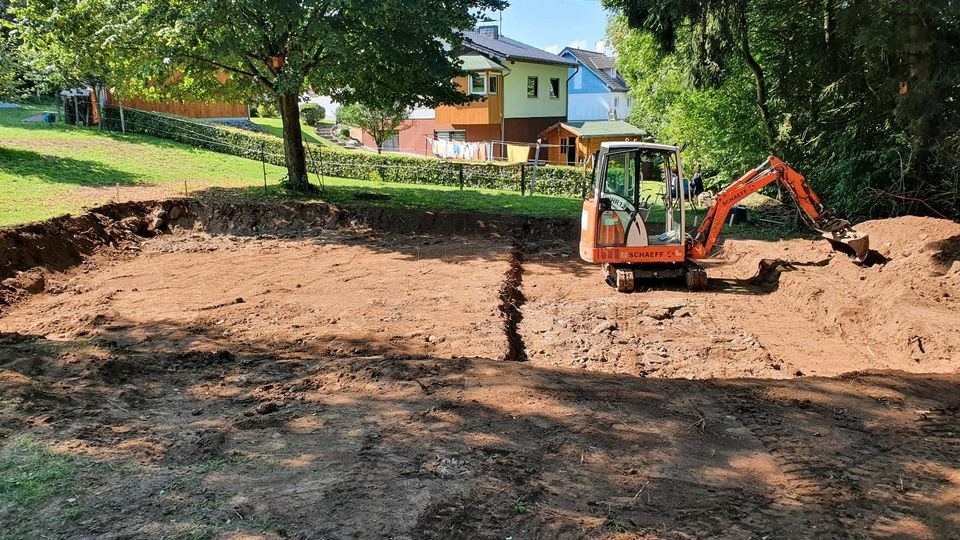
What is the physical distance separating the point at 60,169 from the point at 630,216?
1592 centimetres

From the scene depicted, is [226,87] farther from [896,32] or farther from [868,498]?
[868,498]

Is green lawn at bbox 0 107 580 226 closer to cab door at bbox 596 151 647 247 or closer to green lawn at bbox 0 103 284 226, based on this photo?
green lawn at bbox 0 103 284 226

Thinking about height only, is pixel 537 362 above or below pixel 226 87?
below

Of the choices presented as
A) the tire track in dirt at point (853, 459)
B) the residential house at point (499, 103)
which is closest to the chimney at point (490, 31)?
the residential house at point (499, 103)

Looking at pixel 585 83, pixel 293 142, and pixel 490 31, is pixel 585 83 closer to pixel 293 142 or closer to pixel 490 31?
pixel 490 31

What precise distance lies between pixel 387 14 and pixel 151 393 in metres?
10.2

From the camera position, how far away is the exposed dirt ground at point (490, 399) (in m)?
4.23

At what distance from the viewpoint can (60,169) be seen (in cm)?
1822

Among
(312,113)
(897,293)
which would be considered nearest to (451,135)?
(312,113)

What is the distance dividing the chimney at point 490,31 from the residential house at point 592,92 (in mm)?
7724

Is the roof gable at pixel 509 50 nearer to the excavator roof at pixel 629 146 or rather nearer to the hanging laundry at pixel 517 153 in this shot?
the hanging laundry at pixel 517 153

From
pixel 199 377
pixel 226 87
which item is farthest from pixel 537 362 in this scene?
pixel 226 87

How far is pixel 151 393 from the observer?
6.45 m

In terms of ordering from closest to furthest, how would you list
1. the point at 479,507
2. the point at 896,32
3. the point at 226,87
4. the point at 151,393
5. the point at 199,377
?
the point at 479,507
the point at 151,393
the point at 199,377
the point at 896,32
the point at 226,87
